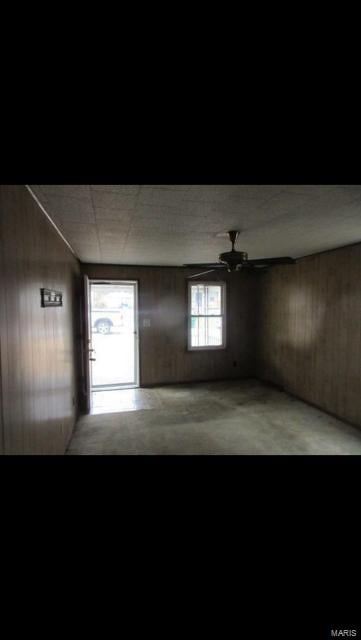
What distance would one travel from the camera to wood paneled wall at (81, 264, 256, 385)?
5.25m

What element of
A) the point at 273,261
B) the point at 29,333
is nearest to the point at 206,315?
the point at 273,261

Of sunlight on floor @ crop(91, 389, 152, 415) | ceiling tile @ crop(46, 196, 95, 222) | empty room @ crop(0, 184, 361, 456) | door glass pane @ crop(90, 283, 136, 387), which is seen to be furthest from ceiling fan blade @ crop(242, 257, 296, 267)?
door glass pane @ crop(90, 283, 136, 387)

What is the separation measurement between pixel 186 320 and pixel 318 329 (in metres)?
2.37

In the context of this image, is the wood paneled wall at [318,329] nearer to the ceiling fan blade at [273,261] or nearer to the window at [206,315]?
the window at [206,315]

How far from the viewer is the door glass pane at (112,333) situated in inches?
244

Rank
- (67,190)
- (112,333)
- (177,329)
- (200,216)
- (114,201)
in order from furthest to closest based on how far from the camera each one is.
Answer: (112,333)
(177,329)
(200,216)
(114,201)
(67,190)

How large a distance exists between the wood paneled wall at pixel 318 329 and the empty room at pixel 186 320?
0.07 ft

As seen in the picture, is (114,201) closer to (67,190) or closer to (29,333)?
(67,190)

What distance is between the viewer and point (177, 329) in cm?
548

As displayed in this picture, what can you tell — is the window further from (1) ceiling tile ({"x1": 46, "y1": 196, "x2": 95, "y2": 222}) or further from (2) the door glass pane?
(1) ceiling tile ({"x1": 46, "y1": 196, "x2": 95, "y2": 222})

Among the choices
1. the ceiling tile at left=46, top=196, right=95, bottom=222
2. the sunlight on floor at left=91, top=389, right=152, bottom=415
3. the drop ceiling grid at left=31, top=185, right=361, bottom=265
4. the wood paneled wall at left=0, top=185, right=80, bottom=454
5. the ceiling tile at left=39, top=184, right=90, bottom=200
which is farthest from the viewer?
the sunlight on floor at left=91, top=389, right=152, bottom=415

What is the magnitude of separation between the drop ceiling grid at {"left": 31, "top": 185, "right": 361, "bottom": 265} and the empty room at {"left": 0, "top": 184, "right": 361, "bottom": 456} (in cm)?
2

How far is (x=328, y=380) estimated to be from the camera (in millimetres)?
3930
